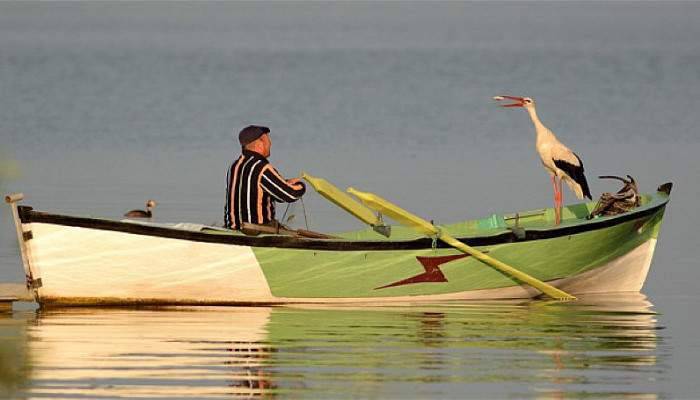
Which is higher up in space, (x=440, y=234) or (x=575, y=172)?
(x=575, y=172)

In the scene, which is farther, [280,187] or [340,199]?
[340,199]

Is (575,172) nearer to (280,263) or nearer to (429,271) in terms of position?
(429,271)

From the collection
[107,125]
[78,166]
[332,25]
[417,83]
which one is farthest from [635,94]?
[332,25]

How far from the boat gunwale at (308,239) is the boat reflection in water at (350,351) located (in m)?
0.55

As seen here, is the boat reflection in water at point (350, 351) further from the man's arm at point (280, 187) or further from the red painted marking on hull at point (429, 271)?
the man's arm at point (280, 187)

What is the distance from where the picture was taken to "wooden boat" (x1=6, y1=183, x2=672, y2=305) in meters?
18.0

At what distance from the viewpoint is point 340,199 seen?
19.0m

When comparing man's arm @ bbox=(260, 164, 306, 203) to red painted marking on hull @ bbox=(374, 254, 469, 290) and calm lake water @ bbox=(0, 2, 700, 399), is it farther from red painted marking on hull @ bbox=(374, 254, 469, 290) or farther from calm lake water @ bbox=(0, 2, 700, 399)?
red painted marking on hull @ bbox=(374, 254, 469, 290)

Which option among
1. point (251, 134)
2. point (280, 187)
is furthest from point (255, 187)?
point (251, 134)

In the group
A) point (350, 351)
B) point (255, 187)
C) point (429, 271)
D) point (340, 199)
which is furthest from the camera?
point (340, 199)

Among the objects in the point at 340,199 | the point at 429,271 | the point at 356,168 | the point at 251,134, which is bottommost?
the point at 429,271

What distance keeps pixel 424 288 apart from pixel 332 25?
89.1 metres

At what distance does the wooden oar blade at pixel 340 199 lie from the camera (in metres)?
18.8

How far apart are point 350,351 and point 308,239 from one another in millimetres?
2381
